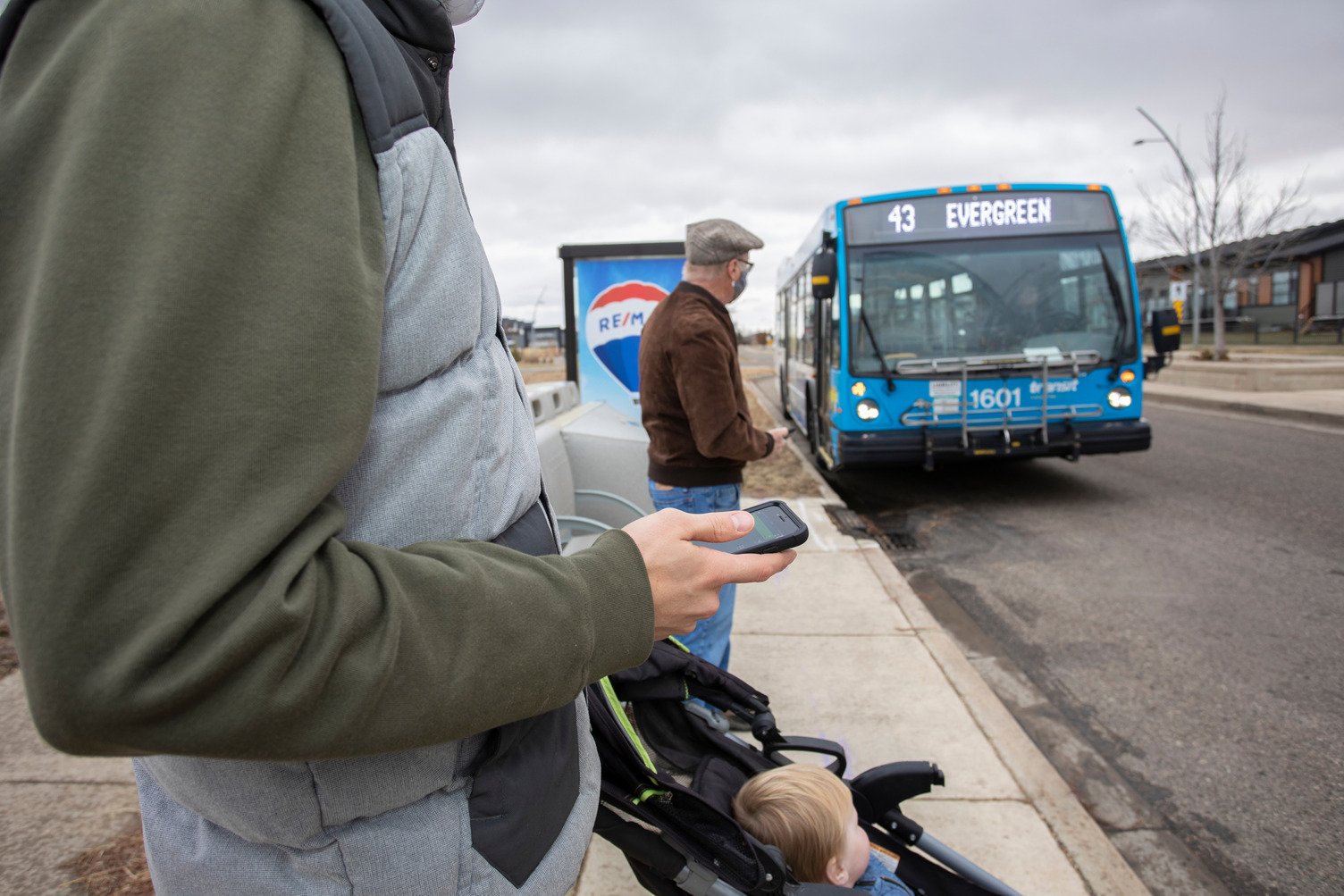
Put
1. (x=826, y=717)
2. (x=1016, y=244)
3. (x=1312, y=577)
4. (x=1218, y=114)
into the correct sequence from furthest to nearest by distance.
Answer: (x=1218, y=114) < (x=1016, y=244) < (x=1312, y=577) < (x=826, y=717)

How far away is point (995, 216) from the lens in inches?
316

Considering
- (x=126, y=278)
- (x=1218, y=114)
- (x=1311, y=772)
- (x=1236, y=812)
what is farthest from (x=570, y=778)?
(x=1218, y=114)

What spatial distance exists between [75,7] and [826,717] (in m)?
3.62

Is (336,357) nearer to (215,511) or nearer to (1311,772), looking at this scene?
(215,511)

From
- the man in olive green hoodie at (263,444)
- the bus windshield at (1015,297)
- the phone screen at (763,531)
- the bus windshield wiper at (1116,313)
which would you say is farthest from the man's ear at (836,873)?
Result: the bus windshield wiper at (1116,313)

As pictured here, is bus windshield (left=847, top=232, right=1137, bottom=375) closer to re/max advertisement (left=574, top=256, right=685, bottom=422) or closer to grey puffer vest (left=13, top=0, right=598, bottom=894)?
re/max advertisement (left=574, top=256, right=685, bottom=422)

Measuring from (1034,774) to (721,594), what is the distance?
1342 millimetres

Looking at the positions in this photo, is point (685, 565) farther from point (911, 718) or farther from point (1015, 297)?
point (1015, 297)

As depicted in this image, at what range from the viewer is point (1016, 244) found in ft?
26.4

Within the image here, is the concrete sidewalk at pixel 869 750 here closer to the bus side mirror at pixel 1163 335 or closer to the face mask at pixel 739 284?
the face mask at pixel 739 284

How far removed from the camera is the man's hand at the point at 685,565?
897 millimetres

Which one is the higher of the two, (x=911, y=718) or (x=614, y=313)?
(x=614, y=313)

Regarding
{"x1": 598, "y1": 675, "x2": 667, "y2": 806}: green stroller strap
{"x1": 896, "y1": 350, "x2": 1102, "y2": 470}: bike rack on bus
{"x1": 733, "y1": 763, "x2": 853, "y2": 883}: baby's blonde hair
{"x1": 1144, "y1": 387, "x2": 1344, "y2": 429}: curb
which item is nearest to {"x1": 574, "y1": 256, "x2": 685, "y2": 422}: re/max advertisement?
{"x1": 896, "y1": 350, "x2": 1102, "y2": 470}: bike rack on bus

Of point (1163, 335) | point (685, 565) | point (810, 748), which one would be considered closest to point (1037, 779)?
point (810, 748)
